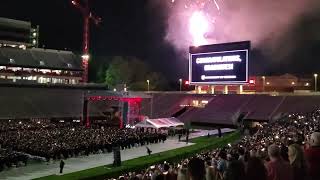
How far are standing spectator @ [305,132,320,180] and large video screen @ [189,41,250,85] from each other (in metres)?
51.3

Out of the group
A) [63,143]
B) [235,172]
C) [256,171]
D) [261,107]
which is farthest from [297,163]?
[261,107]

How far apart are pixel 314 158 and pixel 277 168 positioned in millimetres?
673

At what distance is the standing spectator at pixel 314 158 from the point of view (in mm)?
7023

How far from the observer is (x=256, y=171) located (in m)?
6.88

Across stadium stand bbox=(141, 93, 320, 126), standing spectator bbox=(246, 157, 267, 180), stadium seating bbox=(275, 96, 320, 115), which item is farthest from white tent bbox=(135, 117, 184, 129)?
standing spectator bbox=(246, 157, 267, 180)

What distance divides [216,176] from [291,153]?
1.78 meters

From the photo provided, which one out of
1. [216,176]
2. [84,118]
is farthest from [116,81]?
[216,176]

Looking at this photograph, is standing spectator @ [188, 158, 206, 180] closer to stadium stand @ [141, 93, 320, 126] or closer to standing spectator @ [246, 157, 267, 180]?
standing spectator @ [246, 157, 267, 180]

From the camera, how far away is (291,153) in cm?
753

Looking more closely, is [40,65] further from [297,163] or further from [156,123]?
[297,163]

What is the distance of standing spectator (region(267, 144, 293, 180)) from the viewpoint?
6.91 metres

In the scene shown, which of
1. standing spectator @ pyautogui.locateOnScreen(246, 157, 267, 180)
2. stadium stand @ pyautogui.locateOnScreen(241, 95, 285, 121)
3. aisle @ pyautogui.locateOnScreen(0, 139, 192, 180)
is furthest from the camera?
stadium stand @ pyautogui.locateOnScreen(241, 95, 285, 121)

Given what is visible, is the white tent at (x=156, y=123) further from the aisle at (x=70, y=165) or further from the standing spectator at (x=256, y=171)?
the standing spectator at (x=256, y=171)

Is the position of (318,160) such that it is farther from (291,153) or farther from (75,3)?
(75,3)
